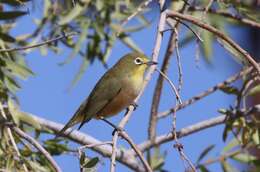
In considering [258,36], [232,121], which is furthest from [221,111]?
[258,36]

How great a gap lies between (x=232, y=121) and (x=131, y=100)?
594 millimetres

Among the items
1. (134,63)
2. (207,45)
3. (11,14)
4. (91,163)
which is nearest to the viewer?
(91,163)

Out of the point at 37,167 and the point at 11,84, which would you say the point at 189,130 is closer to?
the point at 37,167

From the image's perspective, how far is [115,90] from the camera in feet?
16.4

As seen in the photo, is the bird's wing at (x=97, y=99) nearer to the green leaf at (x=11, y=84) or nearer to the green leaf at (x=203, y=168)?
the green leaf at (x=11, y=84)

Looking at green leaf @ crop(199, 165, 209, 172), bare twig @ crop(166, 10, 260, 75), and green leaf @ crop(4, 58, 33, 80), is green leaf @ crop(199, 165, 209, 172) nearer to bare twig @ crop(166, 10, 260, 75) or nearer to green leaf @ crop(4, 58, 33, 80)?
green leaf @ crop(4, 58, 33, 80)

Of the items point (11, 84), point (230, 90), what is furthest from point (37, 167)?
point (230, 90)

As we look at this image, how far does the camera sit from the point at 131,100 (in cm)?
Result: 466

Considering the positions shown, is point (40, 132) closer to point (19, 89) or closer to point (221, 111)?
point (19, 89)

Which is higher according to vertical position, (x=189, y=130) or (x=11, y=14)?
(x=11, y=14)

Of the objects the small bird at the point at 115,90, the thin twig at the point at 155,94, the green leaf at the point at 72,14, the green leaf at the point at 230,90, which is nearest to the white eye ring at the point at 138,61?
the small bird at the point at 115,90

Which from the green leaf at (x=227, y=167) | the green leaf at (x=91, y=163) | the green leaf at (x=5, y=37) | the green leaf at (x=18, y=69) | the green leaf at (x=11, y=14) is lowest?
the green leaf at (x=91, y=163)

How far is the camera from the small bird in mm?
4844

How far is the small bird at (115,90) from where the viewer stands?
4844 mm
